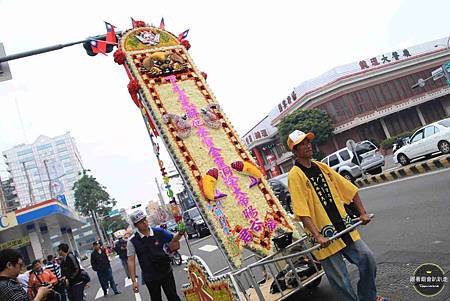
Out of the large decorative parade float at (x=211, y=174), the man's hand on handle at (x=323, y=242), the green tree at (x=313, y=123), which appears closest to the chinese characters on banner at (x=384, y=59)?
the green tree at (x=313, y=123)

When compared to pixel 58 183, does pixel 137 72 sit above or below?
below

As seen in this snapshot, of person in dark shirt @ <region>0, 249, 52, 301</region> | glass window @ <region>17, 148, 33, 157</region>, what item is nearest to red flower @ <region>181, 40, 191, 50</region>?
person in dark shirt @ <region>0, 249, 52, 301</region>

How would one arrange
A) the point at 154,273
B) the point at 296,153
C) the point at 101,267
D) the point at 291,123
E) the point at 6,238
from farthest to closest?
1. the point at 291,123
2. the point at 6,238
3. the point at 101,267
4. the point at 154,273
5. the point at 296,153

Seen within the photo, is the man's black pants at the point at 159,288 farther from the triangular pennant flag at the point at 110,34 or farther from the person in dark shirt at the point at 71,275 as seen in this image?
the triangular pennant flag at the point at 110,34

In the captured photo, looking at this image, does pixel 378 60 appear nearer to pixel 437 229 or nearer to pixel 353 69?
pixel 353 69

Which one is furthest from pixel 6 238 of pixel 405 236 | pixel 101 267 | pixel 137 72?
pixel 405 236

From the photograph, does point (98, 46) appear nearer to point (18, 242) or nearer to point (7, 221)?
point (7, 221)

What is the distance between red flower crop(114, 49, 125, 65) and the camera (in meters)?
6.11

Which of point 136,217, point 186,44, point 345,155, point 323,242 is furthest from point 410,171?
point 323,242

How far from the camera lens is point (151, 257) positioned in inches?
185

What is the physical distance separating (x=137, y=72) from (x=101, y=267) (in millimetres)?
7020

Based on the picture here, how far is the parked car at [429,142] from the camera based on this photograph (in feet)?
44.1

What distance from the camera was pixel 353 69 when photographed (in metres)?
42.9

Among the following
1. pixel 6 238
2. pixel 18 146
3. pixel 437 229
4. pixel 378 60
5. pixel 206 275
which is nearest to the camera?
pixel 206 275
